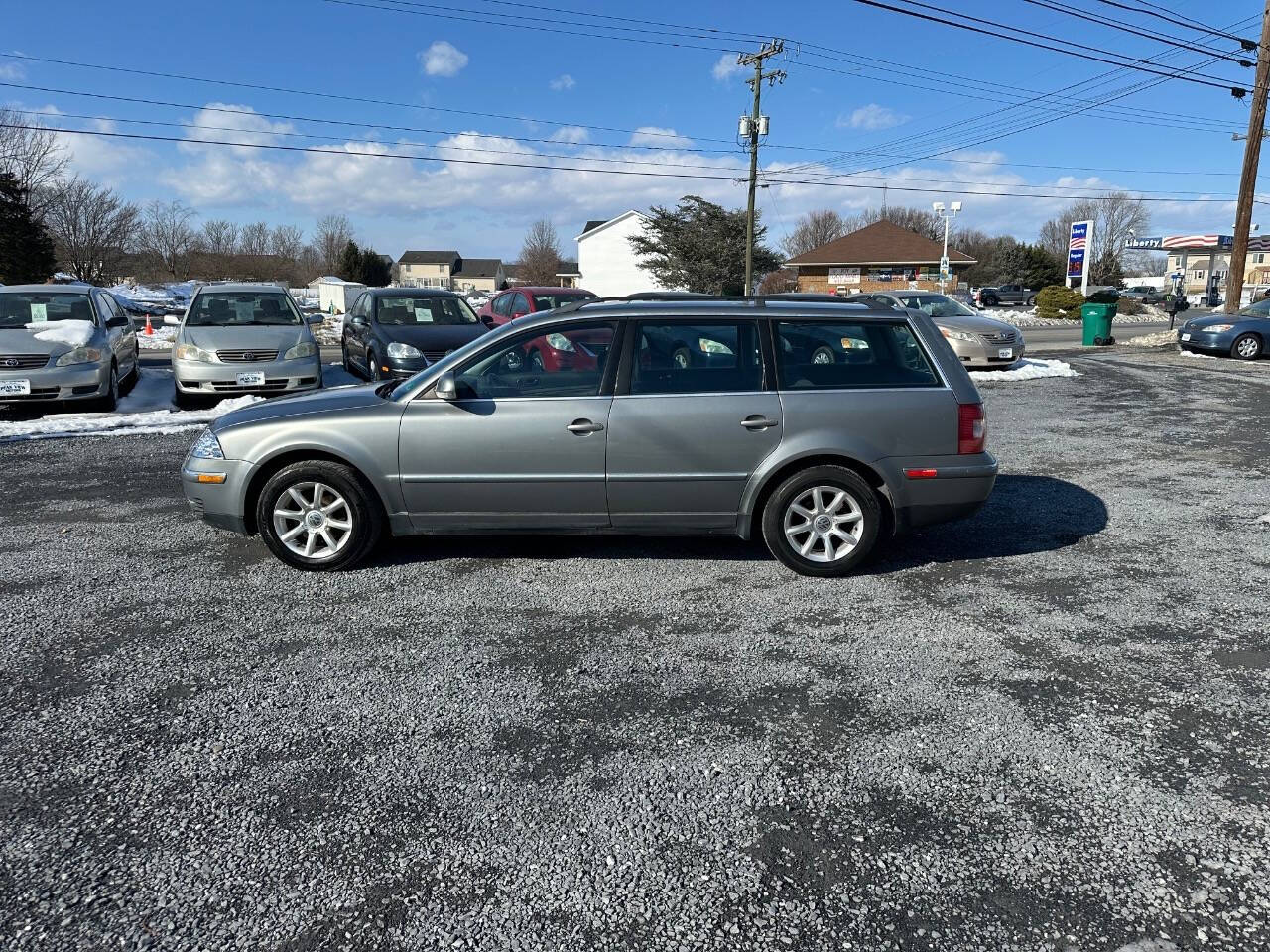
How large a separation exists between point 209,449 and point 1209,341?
21.3 meters

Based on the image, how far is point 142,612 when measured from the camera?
15.1ft

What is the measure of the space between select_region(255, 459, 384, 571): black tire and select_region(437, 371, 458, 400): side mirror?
2.38ft

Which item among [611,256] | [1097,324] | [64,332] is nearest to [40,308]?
[64,332]

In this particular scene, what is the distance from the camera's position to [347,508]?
5.17 metres

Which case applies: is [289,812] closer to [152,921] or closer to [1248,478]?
[152,921]

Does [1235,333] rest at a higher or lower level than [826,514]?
higher

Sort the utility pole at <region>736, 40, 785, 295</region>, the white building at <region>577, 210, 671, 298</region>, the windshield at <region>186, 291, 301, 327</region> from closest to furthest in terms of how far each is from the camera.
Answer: the windshield at <region>186, 291, 301, 327</region> < the utility pole at <region>736, 40, 785, 295</region> < the white building at <region>577, 210, 671, 298</region>

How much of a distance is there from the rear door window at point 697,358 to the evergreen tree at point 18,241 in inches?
1607

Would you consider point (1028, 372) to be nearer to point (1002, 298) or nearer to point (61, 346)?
point (61, 346)

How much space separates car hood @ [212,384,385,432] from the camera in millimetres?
5234

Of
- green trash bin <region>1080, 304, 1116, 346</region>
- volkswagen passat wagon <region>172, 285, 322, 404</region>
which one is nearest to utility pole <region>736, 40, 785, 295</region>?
green trash bin <region>1080, 304, 1116, 346</region>

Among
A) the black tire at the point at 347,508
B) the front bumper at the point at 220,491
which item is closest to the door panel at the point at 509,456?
the black tire at the point at 347,508

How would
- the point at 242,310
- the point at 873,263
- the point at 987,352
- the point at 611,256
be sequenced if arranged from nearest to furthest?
the point at 242,310
the point at 987,352
the point at 873,263
the point at 611,256

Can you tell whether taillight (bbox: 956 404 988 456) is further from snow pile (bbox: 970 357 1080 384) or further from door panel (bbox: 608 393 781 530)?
snow pile (bbox: 970 357 1080 384)
